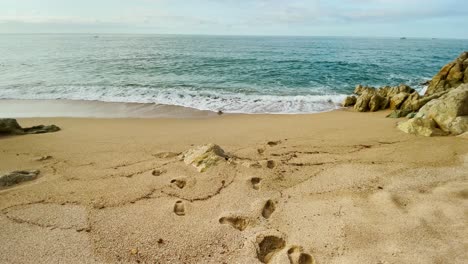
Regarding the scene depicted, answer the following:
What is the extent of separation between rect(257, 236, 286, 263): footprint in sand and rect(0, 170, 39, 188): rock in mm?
3513

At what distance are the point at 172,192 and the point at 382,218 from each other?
260cm

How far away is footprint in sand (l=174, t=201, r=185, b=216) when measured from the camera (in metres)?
3.27

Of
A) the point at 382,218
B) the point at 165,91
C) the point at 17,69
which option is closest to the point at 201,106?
the point at 165,91

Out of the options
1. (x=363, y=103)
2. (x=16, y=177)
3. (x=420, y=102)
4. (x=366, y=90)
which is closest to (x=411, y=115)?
(x=420, y=102)

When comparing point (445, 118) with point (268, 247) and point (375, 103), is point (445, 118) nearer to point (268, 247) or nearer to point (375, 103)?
point (375, 103)

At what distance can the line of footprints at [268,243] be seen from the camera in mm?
2588

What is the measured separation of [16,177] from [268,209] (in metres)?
3.61

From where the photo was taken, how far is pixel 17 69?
1919cm

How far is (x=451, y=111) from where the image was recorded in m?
6.09

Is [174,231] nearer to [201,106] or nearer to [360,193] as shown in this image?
[360,193]

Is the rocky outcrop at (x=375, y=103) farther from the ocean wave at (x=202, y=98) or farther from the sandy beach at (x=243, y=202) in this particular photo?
the sandy beach at (x=243, y=202)

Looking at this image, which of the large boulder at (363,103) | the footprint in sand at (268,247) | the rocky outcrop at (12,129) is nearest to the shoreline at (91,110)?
the large boulder at (363,103)

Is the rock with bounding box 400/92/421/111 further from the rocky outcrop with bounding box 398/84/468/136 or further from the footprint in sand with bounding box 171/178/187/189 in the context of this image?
the footprint in sand with bounding box 171/178/187/189

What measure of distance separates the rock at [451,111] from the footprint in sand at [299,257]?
5.21 m
